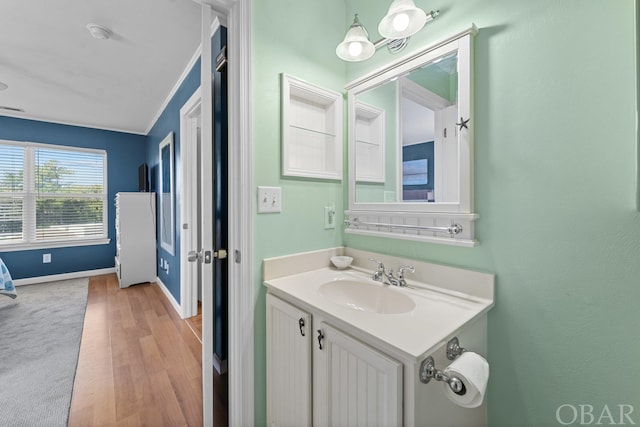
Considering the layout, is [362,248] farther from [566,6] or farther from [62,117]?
[62,117]

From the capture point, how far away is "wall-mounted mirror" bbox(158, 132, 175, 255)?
313 cm

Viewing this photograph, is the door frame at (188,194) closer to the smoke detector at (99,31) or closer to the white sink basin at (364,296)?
the smoke detector at (99,31)

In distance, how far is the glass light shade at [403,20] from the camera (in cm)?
101

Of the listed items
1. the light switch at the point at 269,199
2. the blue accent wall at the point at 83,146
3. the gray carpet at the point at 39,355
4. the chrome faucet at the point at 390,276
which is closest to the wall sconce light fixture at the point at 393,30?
the light switch at the point at 269,199

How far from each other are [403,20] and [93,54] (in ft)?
8.26

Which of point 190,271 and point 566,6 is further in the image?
point 190,271

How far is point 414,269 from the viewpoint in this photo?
3.98ft

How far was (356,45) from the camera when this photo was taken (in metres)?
1.24

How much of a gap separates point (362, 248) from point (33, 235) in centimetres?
492

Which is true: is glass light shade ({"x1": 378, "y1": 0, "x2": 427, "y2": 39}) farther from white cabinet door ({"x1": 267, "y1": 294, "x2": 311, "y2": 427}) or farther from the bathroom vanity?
white cabinet door ({"x1": 267, "y1": 294, "x2": 311, "y2": 427})

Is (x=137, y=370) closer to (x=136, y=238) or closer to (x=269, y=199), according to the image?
(x=269, y=199)

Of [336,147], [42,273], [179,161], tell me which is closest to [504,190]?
[336,147]

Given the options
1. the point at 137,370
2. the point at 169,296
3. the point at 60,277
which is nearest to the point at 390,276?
the point at 137,370

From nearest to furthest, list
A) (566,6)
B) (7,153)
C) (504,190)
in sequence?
(566,6), (504,190), (7,153)
